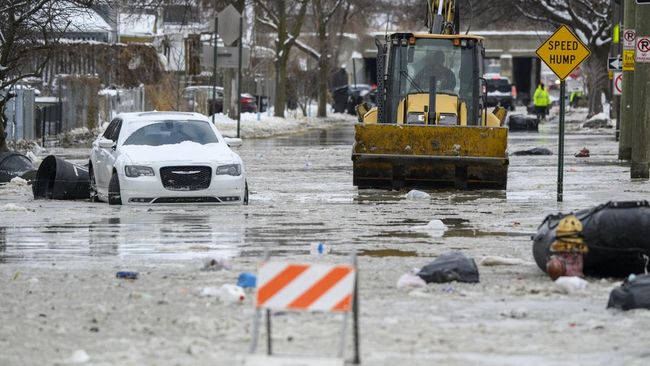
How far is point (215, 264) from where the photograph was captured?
13172mm

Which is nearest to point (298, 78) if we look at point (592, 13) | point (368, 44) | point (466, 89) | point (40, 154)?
point (592, 13)

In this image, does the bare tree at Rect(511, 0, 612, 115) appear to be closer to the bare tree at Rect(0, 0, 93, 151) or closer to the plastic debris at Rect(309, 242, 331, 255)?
the bare tree at Rect(0, 0, 93, 151)

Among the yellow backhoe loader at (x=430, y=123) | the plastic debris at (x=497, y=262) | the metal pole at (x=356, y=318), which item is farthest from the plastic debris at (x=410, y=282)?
the yellow backhoe loader at (x=430, y=123)

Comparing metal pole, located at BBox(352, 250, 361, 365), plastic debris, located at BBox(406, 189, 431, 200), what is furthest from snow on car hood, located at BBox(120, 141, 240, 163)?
metal pole, located at BBox(352, 250, 361, 365)

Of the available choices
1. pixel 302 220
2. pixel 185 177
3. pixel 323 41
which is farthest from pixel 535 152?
pixel 323 41

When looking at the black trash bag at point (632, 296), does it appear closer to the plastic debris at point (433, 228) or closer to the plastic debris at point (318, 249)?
the plastic debris at point (318, 249)

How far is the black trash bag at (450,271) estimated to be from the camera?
12312 mm

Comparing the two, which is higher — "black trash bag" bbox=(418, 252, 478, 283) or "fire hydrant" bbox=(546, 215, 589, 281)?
"fire hydrant" bbox=(546, 215, 589, 281)

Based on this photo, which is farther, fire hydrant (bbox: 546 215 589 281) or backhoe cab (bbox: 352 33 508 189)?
Result: backhoe cab (bbox: 352 33 508 189)

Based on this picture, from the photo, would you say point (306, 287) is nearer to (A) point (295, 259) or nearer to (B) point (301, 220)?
(A) point (295, 259)

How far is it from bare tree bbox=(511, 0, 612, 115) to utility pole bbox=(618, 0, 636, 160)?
3242 cm

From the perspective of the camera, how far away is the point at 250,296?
11.4m

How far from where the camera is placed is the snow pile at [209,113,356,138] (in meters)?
50.8

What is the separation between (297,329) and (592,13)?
60.5 meters
